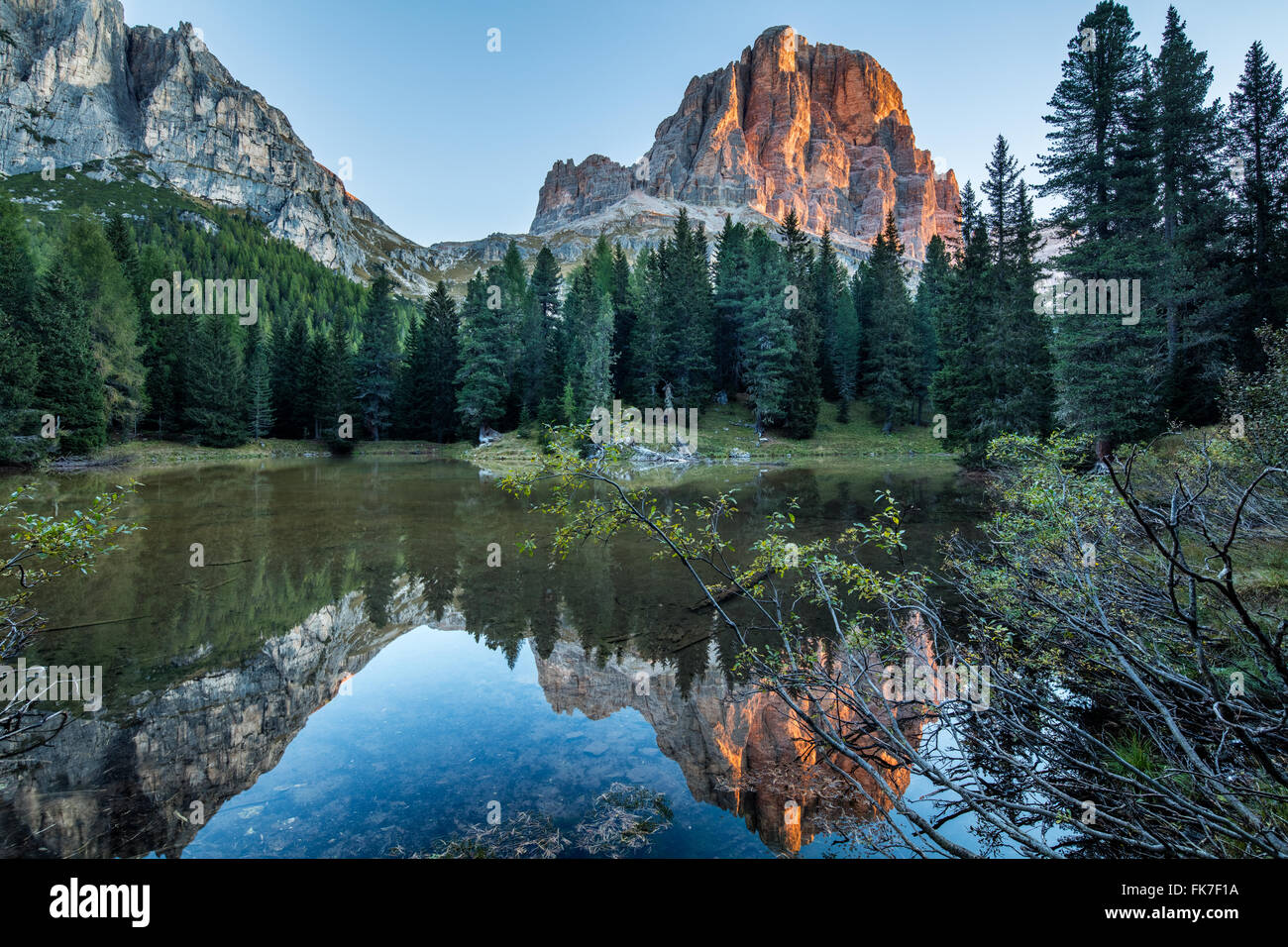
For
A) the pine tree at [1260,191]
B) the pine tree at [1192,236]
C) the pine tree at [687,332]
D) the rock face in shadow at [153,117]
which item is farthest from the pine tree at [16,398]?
the rock face in shadow at [153,117]

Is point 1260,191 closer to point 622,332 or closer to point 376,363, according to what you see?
point 622,332

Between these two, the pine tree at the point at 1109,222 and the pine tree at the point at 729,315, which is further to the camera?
the pine tree at the point at 729,315

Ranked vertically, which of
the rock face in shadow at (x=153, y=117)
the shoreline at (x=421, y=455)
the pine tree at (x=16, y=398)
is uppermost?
the rock face in shadow at (x=153, y=117)

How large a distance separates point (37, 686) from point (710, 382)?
48.3 m

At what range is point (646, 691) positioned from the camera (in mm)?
7738

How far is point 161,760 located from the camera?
19.5ft

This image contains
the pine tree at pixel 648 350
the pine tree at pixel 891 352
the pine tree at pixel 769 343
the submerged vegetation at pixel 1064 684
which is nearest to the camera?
the submerged vegetation at pixel 1064 684

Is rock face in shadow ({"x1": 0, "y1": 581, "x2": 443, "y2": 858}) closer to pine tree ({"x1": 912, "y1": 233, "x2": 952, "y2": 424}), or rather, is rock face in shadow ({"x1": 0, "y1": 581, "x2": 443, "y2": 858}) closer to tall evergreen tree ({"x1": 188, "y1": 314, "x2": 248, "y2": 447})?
tall evergreen tree ({"x1": 188, "y1": 314, "x2": 248, "y2": 447})

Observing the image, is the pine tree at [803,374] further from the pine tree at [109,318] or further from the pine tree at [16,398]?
the pine tree at [109,318]

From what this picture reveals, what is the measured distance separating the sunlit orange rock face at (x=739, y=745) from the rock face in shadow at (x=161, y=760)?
338cm

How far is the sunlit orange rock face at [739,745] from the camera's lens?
5203 mm

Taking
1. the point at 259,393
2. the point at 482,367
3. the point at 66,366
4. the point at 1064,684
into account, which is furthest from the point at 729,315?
the point at 1064,684

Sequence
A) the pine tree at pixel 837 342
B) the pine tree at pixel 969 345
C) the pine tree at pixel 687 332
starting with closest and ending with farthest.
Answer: the pine tree at pixel 969 345
the pine tree at pixel 687 332
the pine tree at pixel 837 342
